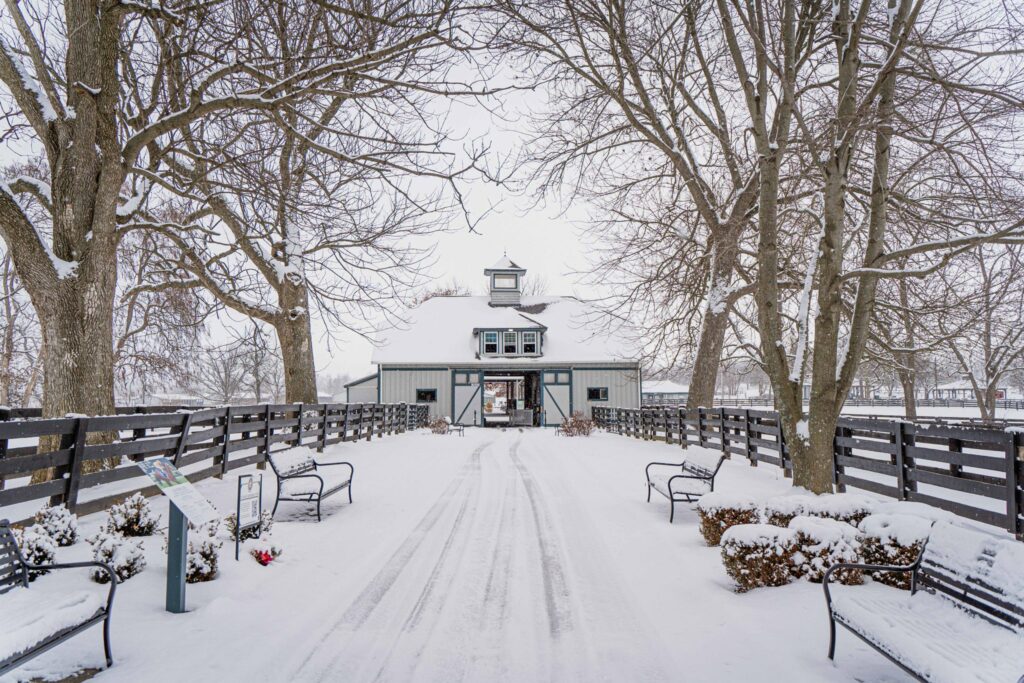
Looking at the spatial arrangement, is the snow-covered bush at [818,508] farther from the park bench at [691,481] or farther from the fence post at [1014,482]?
the fence post at [1014,482]

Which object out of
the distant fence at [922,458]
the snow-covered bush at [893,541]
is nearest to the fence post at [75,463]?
the snow-covered bush at [893,541]

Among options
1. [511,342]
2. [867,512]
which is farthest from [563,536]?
[511,342]

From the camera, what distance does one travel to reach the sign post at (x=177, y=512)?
3516 millimetres

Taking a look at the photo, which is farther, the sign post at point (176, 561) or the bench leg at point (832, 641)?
the sign post at point (176, 561)

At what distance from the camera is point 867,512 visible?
16.0ft

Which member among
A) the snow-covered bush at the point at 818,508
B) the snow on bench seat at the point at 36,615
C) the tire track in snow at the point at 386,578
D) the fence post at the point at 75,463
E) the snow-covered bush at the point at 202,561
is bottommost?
the tire track in snow at the point at 386,578

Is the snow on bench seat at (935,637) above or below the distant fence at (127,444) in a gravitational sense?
below

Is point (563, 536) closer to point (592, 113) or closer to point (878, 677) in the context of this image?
point (878, 677)

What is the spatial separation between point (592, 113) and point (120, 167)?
926cm

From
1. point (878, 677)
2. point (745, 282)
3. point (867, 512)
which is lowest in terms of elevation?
point (878, 677)

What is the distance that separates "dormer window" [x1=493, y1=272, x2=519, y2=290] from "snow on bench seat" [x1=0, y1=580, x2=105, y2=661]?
98.0 ft

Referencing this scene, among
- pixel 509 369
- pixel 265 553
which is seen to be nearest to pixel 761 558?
pixel 265 553

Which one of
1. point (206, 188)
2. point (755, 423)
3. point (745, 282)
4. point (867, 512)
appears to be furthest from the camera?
point (745, 282)

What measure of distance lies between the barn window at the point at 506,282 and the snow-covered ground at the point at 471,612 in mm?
26074
